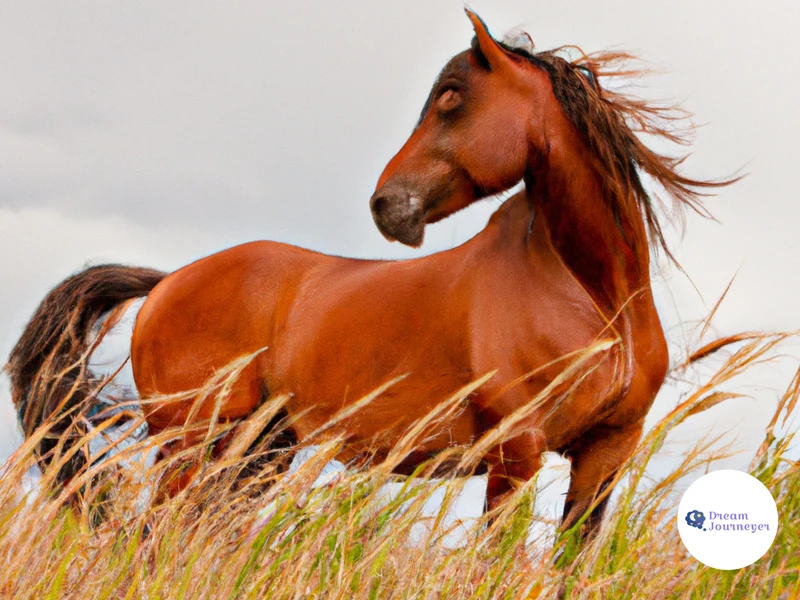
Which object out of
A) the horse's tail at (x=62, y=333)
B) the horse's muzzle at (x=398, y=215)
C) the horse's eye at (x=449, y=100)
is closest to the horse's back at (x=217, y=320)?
the horse's tail at (x=62, y=333)

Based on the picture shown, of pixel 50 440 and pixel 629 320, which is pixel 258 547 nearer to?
pixel 629 320

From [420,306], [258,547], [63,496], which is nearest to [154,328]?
[420,306]

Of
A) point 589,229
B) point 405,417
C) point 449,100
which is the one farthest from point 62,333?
point 589,229

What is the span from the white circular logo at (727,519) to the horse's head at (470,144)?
107 centimetres

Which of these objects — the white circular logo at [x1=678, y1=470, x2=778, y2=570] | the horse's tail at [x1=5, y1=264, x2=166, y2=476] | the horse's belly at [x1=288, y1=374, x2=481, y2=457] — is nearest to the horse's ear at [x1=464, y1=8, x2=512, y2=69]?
the horse's belly at [x1=288, y1=374, x2=481, y2=457]

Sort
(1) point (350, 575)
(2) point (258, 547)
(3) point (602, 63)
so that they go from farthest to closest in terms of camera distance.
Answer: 1. (3) point (602, 63)
2. (2) point (258, 547)
3. (1) point (350, 575)

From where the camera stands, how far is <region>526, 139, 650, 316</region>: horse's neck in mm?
2506

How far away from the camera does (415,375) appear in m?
2.71

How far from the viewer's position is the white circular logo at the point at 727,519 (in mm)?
1819

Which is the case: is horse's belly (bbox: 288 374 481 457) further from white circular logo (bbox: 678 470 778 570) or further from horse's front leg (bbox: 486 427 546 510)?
white circular logo (bbox: 678 470 778 570)

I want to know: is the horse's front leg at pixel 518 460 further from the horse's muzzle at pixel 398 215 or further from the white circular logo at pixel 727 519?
the horse's muzzle at pixel 398 215

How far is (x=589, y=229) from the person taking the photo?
254 cm

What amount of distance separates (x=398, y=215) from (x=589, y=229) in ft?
1.97

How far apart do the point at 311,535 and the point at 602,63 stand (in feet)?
5.80
